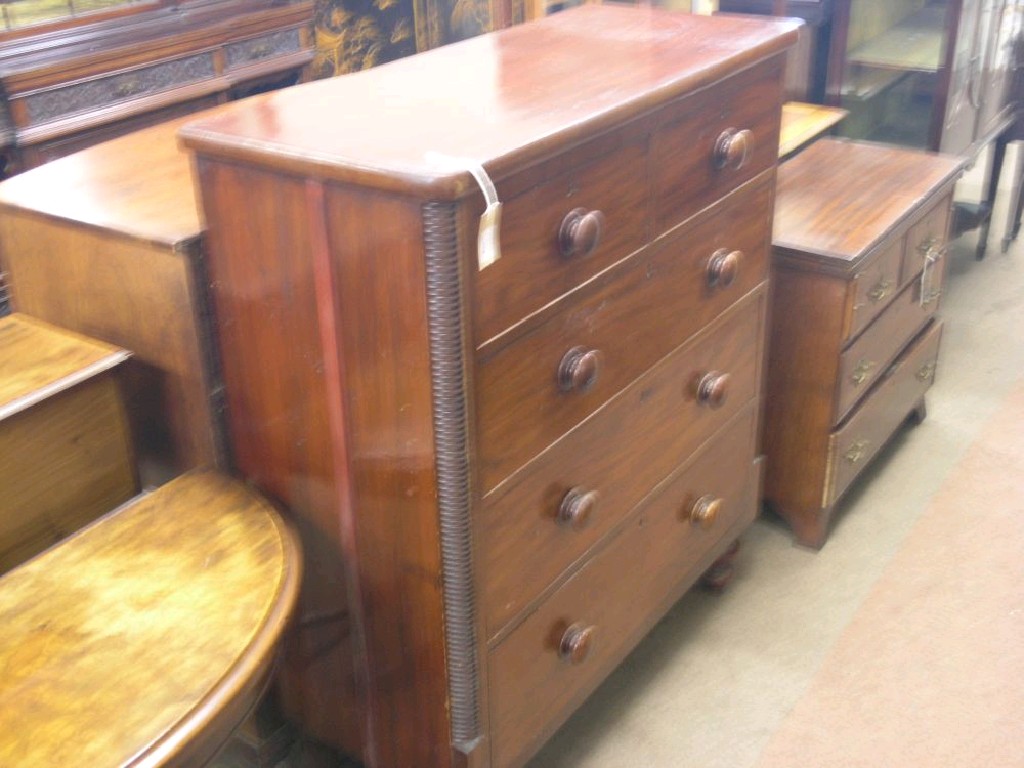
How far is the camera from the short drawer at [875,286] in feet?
7.25

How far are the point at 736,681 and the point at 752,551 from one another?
0.42m

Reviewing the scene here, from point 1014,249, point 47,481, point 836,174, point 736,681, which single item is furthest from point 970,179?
point 47,481

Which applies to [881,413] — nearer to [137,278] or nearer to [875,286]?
[875,286]

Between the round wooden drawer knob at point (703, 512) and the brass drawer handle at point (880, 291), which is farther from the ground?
the brass drawer handle at point (880, 291)

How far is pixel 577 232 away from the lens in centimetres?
136

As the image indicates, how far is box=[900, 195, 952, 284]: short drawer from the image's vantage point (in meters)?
2.43

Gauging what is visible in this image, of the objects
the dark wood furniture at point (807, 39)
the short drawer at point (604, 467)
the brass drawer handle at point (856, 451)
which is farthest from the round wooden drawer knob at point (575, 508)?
the dark wood furniture at point (807, 39)

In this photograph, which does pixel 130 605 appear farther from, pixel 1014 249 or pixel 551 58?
pixel 1014 249

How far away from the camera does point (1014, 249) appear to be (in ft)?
12.7

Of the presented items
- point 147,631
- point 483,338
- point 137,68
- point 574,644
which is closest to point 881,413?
point 574,644

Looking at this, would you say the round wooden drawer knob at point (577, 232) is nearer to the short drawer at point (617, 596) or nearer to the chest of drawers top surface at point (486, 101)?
the chest of drawers top surface at point (486, 101)

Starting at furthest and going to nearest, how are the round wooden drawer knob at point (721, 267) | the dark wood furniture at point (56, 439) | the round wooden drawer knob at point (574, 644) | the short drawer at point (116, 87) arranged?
1. the short drawer at point (116, 87)
2. the round wooden drawer knob at point (721, 267)
3. the round wooden drawer knob at point (574, 644)
4. the dark wood furniture at point (56, 439)

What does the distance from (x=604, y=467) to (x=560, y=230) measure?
1.38ft

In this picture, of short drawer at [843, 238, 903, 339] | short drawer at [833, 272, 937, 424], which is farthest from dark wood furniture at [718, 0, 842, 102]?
short drawer at [843, 238, 903, 339]
